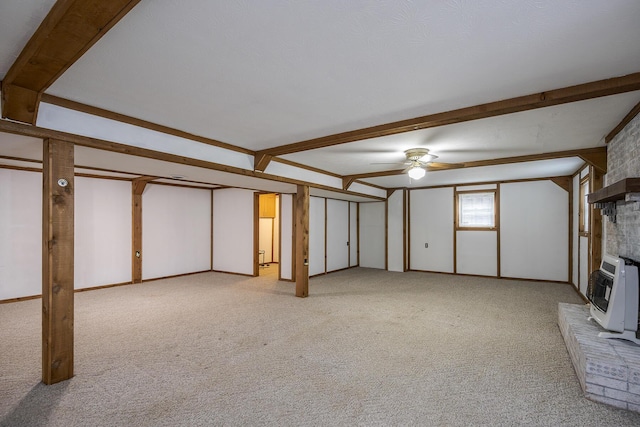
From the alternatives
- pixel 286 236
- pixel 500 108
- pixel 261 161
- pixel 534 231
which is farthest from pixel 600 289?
pixel 286 236

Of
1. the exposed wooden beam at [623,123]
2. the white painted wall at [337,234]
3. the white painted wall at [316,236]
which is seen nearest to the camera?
the exposed wooden beam at [623,123]

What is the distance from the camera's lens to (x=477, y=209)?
7.62 meters

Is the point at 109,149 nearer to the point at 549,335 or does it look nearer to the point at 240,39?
the point at 240,39

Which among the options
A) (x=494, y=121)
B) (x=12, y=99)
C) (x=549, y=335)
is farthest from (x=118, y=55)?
(x=549, y=335)

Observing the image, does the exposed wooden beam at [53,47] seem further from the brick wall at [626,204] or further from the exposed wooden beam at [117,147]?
the brick wall at [626,204]

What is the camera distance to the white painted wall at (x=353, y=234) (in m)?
9.01

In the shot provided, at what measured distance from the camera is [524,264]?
700 cm

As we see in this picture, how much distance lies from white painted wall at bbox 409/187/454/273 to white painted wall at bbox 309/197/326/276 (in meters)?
2.42

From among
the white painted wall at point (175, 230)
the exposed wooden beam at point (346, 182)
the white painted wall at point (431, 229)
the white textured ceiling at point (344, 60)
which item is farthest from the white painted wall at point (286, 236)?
the white textured ceiling at point (344, 60)

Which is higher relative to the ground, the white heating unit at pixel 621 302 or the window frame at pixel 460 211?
the window frame at pixel 460 211

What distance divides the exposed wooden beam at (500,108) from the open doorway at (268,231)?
556 centimetres

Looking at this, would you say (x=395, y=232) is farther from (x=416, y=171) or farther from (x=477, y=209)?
(x=416, y=171)

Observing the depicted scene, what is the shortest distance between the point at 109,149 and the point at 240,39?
205 centimetres

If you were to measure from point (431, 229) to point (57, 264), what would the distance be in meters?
7.48
